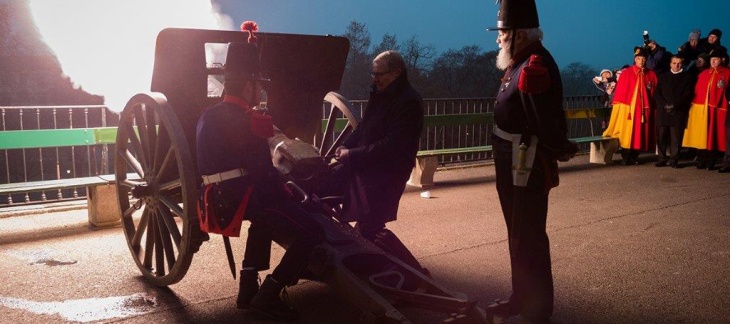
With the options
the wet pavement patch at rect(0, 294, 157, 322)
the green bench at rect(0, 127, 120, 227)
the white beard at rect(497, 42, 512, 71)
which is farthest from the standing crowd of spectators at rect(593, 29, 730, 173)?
the wet pavement patch at rect(0, 294, 157, 322)

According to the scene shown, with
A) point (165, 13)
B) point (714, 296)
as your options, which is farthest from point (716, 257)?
point (165, 13)

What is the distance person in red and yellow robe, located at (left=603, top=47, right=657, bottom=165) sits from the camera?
11320mm

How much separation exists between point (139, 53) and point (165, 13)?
68cm

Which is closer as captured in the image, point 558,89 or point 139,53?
point 558,89

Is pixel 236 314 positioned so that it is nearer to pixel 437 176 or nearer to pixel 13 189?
pixel 13 189

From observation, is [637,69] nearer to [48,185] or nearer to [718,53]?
[718,53]

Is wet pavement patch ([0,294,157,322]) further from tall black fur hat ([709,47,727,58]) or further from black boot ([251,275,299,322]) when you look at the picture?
tall black fur hat ([709,47,727,58])

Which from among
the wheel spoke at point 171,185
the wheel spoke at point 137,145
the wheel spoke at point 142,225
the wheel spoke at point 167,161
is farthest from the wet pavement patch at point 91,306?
the wheel spoke at point 137,145

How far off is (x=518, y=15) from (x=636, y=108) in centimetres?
899

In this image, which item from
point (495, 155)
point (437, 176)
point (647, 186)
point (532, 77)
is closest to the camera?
point (532, 77)

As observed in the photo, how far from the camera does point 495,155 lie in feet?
12.3

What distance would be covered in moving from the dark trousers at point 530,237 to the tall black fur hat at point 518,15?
646mm

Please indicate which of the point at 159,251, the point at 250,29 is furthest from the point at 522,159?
the point at 159,251

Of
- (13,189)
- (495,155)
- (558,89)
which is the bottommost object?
(13,189)
